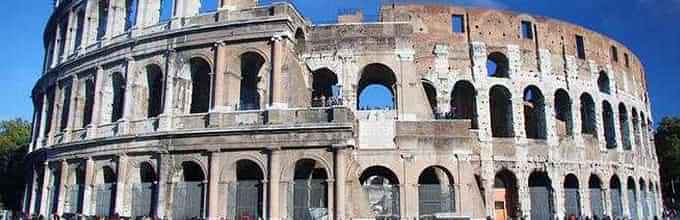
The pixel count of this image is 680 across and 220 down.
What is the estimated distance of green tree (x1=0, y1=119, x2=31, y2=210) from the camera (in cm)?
3259

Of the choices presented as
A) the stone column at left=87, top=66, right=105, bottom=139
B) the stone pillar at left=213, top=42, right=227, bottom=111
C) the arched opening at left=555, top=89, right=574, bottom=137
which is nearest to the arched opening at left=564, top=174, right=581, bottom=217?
the arched opening at left=555, top=89, right=574, bottom=137

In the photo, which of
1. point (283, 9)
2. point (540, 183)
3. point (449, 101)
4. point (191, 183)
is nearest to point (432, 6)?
point (449, 101)

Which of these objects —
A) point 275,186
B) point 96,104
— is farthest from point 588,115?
point 96,104

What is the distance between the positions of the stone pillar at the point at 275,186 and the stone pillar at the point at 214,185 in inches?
73.1

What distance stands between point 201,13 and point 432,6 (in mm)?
9767

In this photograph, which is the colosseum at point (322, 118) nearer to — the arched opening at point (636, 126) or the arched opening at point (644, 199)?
the arched opening at point (644, 199)

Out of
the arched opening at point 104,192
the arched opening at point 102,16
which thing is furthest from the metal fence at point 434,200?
the arched opening at point 102,16

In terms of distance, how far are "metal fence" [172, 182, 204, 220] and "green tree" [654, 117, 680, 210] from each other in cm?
2955

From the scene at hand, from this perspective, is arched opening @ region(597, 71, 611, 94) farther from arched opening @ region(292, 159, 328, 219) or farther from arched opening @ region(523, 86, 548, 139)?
arched opening @ region(292, 159, 328, 219)

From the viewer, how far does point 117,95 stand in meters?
22.8

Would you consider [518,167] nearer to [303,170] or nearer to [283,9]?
[303,170]

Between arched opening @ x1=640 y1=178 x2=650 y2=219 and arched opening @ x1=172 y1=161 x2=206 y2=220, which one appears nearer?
arched opening @ x1=172 y1=161 x2=206 y2=220

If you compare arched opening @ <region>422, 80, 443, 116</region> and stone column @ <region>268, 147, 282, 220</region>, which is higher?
arched opening @ <region>422, 80, 443, 116</region>

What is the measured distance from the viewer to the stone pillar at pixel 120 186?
1994 cm
